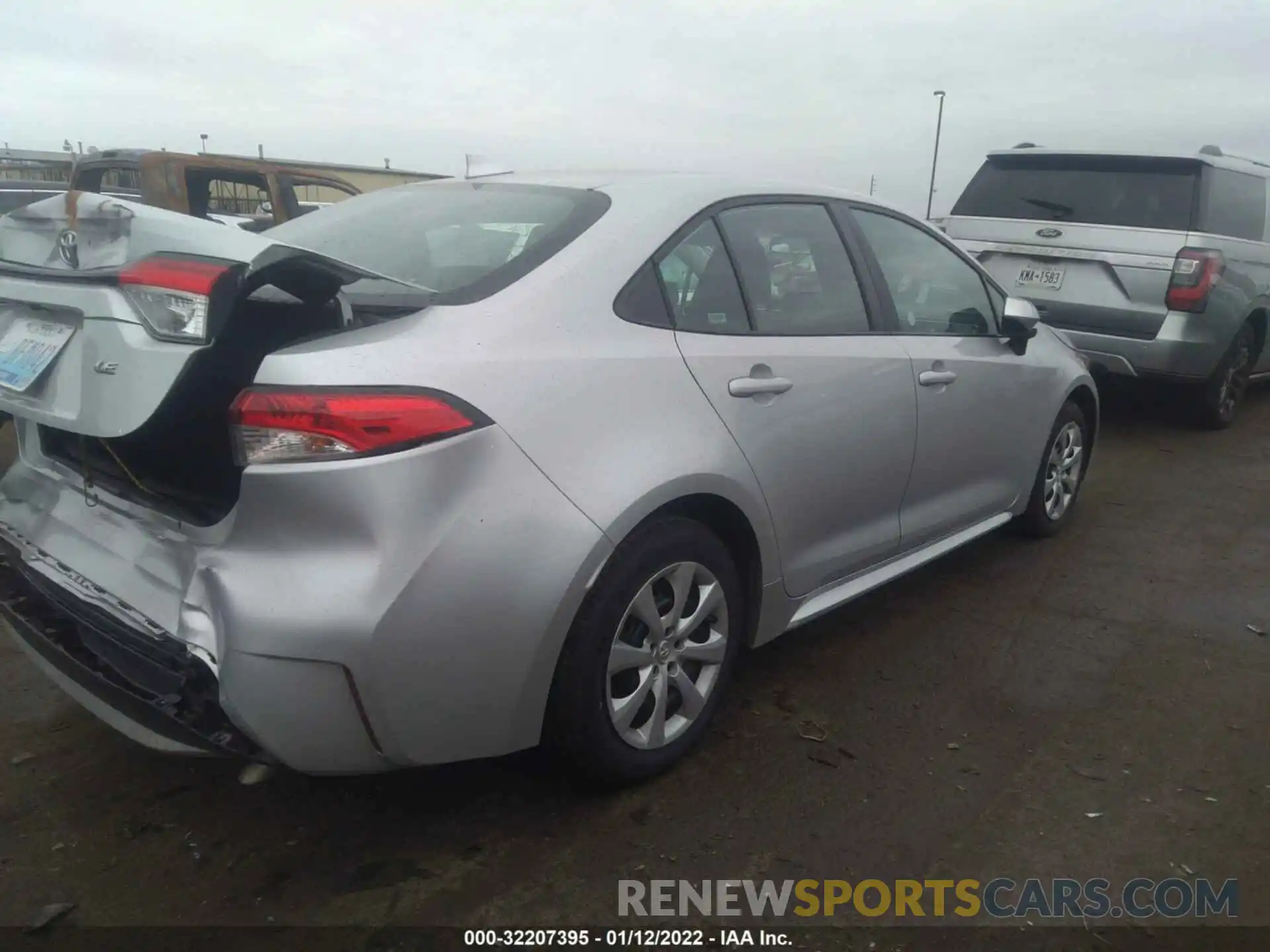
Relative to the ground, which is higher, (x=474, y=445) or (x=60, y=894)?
(x=474, y=445)

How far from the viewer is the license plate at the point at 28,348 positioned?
2.26m

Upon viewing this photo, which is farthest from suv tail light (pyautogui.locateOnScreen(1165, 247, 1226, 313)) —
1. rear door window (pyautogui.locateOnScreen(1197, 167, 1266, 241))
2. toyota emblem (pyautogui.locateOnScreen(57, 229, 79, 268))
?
toyota emblem (pyautogui.locateOnScreen(57, 229, 79, 268))

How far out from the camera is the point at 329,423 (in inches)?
78.3

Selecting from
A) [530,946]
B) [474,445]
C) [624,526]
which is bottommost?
[530,946]

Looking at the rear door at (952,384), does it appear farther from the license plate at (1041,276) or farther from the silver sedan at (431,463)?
the license plate at (1041,276)

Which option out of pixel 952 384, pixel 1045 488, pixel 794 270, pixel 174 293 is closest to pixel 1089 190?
pixel 1045 488

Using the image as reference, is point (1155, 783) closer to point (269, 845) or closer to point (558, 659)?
point (558, 659)

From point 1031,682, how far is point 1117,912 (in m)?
1.12

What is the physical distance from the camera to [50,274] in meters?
2.27

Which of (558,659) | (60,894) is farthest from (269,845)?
(558,659)

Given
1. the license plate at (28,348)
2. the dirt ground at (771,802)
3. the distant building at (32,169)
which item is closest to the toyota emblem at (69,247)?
the license plate at (28,348)

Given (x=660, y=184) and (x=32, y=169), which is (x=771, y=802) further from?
(x=32, y=169)

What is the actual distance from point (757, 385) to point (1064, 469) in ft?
8.37

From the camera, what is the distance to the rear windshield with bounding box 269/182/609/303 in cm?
244
